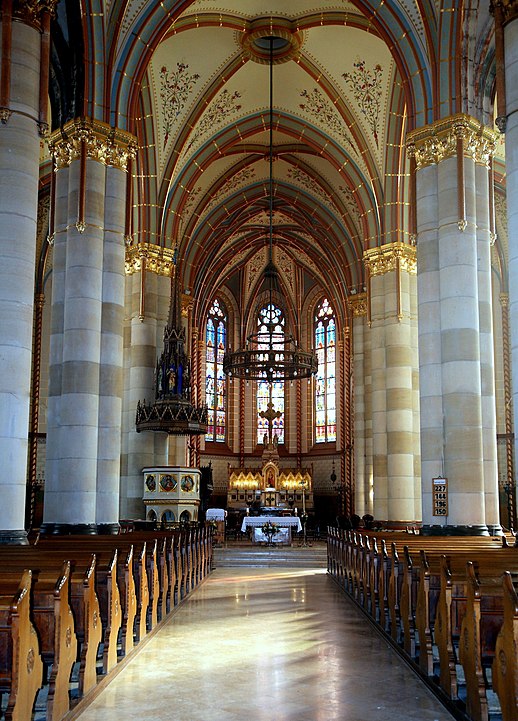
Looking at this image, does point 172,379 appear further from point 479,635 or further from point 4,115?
point 479,635

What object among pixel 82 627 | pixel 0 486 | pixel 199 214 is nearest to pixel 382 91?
pixel 199 214

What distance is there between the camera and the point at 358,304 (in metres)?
30.2

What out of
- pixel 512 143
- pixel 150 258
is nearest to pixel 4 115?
pixel 512 143

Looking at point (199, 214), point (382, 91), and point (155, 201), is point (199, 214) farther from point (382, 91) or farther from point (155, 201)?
point (382, 91)

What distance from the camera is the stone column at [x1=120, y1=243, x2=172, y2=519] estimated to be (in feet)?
78.6

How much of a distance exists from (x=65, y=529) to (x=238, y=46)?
14.8 meters

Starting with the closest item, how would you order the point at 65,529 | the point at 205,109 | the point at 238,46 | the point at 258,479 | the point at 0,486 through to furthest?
the point at 0,486 → the point at 65,529 → the point at 238,46 → the point at 205,109 → the point at 258,479

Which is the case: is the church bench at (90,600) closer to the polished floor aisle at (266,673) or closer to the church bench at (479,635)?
the polished floor aisle at (266,673)

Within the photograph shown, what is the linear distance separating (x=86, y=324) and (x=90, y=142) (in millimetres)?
3779

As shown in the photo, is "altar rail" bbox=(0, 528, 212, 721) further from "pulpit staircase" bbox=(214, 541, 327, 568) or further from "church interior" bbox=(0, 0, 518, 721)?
"pulpit staircase" bbox=(214, 541, 327, 568)

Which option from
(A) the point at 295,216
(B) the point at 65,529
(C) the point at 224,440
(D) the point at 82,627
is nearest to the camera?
(D) the point at 82,627

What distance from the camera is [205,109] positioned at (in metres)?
24.5

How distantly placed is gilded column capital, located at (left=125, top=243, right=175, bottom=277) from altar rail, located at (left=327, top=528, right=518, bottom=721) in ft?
52.7

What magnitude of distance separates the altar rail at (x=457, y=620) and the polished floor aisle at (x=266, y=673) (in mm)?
205
